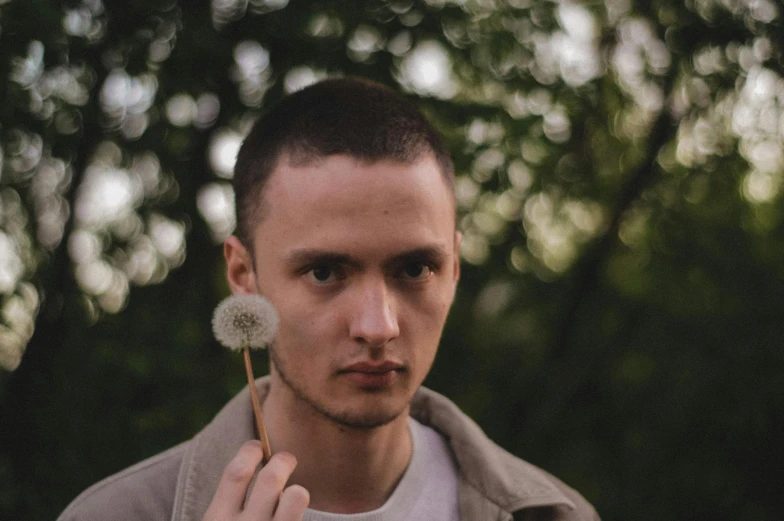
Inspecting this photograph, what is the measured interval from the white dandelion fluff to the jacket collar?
22.8 inches

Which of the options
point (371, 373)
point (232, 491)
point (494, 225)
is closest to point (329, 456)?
point (371, 373)

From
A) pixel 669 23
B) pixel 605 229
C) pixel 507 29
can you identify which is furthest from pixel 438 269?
pixel 669 23

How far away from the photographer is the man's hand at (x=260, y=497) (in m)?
1.52

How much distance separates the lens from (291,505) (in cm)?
153

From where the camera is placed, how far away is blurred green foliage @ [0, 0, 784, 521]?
298 centimetres

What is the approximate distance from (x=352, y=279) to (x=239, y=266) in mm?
458

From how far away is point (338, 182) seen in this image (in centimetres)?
198

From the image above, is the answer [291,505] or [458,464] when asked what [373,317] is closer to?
[291,505]

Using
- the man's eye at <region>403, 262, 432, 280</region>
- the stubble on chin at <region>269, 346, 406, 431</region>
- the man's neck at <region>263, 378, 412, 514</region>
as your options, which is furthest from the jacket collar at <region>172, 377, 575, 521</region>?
the man's eye at <region>403, 262, 432, 280</region>

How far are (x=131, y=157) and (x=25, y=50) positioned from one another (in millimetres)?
624

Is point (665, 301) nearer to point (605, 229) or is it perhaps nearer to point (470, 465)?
point (605, 229)

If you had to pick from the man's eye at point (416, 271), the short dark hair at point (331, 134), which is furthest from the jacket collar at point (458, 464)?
the man's eye at point (416, 271)

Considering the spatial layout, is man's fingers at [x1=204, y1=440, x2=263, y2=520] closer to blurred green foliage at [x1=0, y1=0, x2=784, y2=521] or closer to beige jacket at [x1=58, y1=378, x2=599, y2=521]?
beige jacket at [x1=58, y1=378, x2=599, y2=521]

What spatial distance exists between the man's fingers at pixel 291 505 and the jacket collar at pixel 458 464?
0.60 metres
